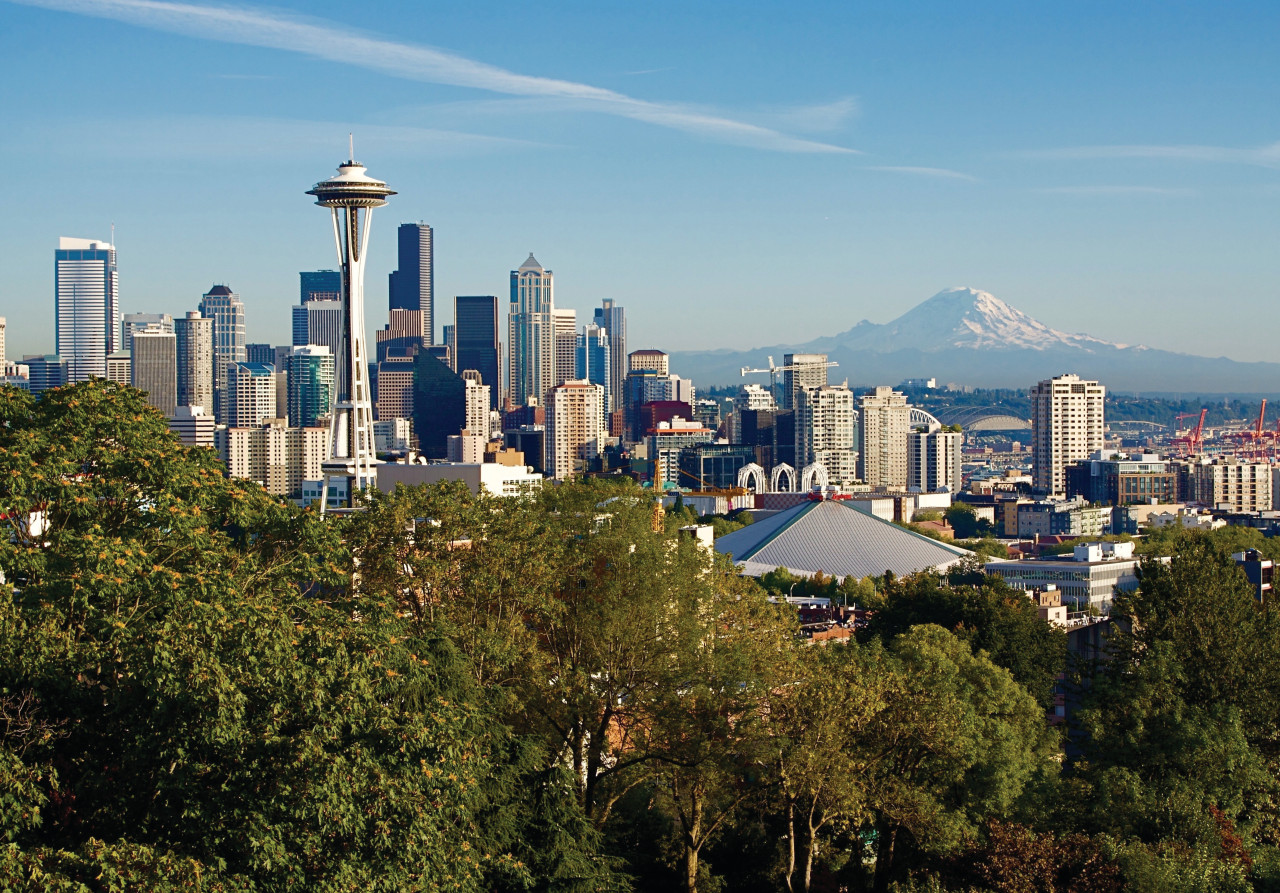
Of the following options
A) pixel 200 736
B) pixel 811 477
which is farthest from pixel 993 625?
pixel 811 477

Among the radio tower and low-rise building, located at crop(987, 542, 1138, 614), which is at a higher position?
the radio tower

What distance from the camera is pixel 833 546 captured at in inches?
4058

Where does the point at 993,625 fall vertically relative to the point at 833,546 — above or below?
above

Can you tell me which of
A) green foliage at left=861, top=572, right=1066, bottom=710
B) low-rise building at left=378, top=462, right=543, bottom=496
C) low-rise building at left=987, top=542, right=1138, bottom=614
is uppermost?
low-rise building at left=378, top=462, right=543, bottom=496

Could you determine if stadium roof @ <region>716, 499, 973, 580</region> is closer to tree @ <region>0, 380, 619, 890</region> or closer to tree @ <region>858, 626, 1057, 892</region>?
tree @ <region>858, 626, 1057, 892</region>

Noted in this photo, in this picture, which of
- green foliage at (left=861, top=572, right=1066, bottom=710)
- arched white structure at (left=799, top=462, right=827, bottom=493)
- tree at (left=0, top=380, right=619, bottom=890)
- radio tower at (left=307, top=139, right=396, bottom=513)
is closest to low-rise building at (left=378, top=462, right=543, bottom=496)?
radio tower at (left=307, top=139, right=396, bottom=513)

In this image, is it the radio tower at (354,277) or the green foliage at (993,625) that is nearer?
the green foliage at (993,625)

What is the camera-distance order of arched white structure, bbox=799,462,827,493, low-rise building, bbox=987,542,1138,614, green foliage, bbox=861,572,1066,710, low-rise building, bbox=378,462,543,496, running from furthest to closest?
arched white structure, bbox=799,462,827,493
low-rise building, bbox=987,542,1138,614
low-rise building, bbox=378,462,543,496
green foliage, bbox=861,572,1066,710

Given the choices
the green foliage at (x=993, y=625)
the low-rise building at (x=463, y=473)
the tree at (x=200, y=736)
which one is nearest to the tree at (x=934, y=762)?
the tree at (x=200, y=736)

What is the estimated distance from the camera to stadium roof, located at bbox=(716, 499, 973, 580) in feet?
327

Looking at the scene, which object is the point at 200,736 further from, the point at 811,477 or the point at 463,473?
the point at 811,477

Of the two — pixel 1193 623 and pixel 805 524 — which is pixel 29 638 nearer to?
pixel 1193 623

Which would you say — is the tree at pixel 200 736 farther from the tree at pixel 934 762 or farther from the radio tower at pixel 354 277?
the radio tower at pixel 354 277

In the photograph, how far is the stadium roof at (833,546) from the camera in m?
99.8
